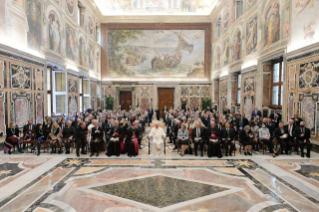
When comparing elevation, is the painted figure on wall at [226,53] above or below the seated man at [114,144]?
above

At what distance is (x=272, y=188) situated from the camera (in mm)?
4770

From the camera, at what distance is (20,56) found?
28.2 feet

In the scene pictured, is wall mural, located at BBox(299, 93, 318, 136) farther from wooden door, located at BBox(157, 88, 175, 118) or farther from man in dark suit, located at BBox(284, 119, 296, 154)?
wooden door, located at BBox(157, 88, 175, 118)

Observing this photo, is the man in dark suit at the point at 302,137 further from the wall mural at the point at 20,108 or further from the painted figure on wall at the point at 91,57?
the painted figure on wall at the point at 91,57

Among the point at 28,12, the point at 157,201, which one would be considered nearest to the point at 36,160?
the point at 157,201

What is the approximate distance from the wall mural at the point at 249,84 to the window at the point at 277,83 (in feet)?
3.51

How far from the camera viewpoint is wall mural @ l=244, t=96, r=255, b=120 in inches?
477

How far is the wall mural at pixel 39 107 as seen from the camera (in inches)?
392

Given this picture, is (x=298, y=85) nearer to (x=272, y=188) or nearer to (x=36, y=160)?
(x=272, y=188)

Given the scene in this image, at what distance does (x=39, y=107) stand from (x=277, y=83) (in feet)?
40.1

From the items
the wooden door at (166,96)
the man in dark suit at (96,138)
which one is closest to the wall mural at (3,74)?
the man in dark suit at (96,138)

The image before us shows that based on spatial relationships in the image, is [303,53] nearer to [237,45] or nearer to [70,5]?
[237,45]

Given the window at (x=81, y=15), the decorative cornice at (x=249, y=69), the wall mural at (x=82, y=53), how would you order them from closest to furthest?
1. the decorative cornice at (x=249, y=69)
2. the wall mural at (x=82, y=53)
3. the window at (x=81, y=15)

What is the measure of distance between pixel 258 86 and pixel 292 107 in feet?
9.77
